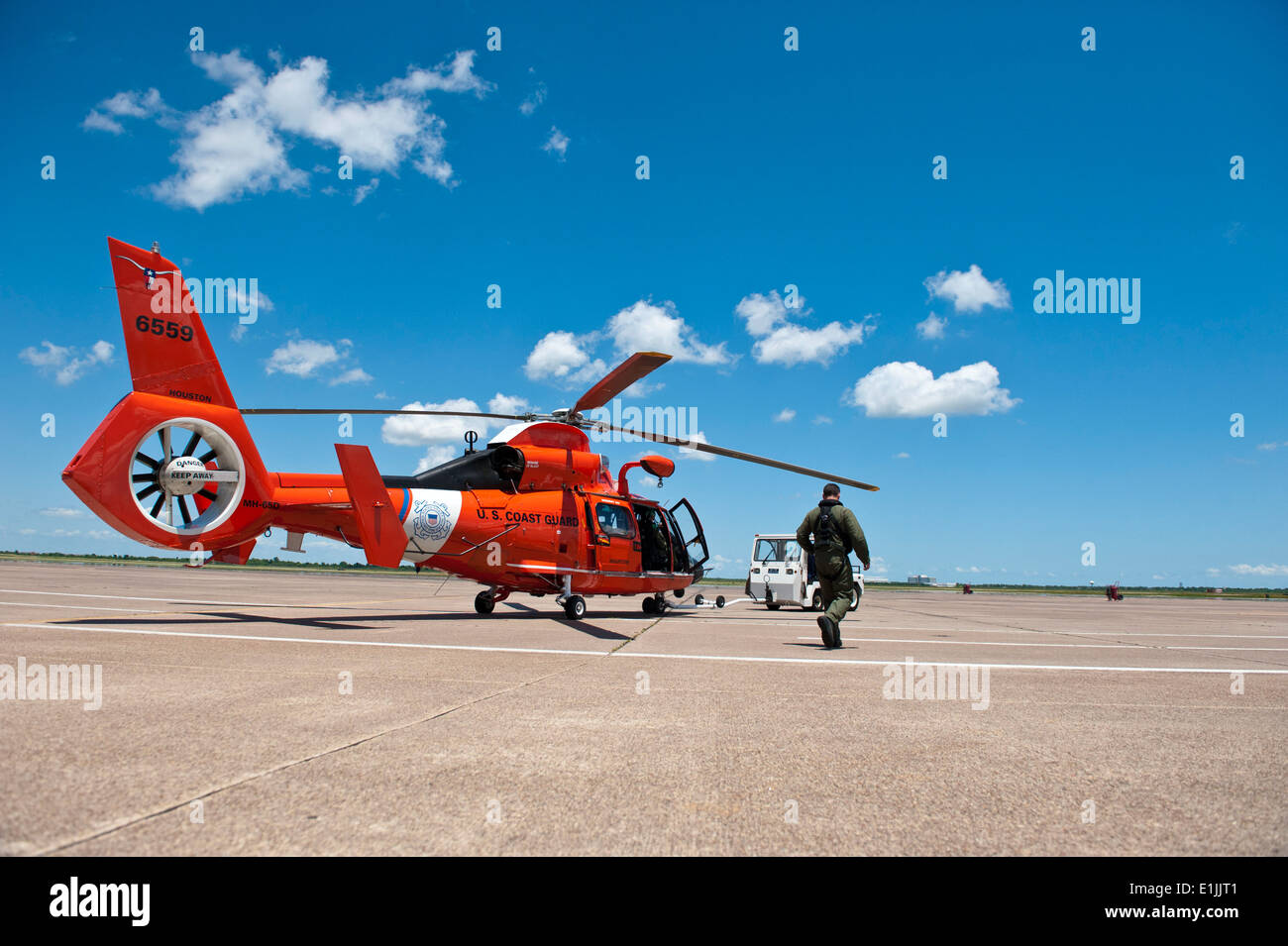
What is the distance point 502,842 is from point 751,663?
17.8 feet

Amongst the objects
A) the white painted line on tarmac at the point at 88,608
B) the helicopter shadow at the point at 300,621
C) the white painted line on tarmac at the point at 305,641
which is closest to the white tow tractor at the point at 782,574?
the helicopter shadow at the point at 300,621

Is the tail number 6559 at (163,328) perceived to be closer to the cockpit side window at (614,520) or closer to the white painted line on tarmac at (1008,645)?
the cockpit side window at (614,520)

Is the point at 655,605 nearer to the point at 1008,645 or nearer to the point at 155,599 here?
the point at 1008,645

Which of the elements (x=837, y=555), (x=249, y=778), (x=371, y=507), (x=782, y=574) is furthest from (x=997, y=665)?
(x=782, y=574)

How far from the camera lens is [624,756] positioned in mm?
3484

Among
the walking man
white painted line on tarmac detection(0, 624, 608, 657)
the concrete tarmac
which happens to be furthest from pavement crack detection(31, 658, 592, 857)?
the walking man

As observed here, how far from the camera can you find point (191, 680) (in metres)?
5.25

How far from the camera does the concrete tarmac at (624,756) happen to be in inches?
95.2

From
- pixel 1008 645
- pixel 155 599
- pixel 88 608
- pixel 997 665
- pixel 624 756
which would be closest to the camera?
pixel 624 756

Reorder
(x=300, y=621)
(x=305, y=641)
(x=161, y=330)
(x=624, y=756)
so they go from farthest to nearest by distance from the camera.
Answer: (x=300, y=621) → (x=161, y=330) → (x=305, y=641) → (x=624, y=756)

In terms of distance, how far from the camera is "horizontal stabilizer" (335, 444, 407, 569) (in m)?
11.1

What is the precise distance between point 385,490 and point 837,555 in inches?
286
